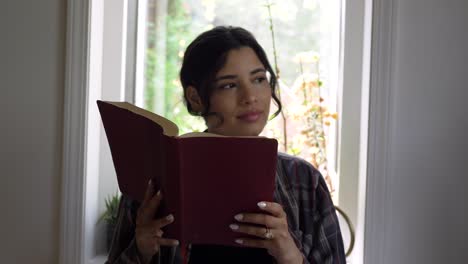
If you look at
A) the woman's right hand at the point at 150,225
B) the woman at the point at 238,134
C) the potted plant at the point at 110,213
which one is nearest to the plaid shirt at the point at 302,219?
the woman at the point at 238,134

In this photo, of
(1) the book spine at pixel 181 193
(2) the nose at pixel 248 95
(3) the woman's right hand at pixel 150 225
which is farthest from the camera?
(2) the nose at pixel 248 95

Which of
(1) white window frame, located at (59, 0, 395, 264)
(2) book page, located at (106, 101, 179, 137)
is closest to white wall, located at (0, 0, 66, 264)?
(1) white window frame, located at (59, 0, 395, 264)

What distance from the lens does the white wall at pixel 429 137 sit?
1573 millimetres

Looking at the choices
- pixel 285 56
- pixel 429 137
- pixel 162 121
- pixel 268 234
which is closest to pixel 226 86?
pixel 162 121

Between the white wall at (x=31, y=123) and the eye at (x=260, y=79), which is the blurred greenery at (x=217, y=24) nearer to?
→ the white wall at (x=31, y=123)

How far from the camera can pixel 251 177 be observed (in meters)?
0.98

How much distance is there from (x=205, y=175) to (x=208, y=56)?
1.21ft

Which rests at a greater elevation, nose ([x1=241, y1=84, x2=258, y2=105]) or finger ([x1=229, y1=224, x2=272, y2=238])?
nose ([x1=241, y1=84, x2=258, y2=105])

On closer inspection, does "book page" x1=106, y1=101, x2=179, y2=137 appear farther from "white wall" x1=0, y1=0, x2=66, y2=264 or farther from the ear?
"white wall" x1=0, y1=0, x2=66, y2=264

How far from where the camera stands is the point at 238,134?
1.22 m

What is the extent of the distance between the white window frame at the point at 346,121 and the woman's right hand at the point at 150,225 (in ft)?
1.96

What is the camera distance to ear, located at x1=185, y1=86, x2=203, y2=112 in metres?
1.29

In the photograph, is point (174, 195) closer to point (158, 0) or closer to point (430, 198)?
point (430, 198)

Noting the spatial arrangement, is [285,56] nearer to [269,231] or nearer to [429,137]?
[429,137]
